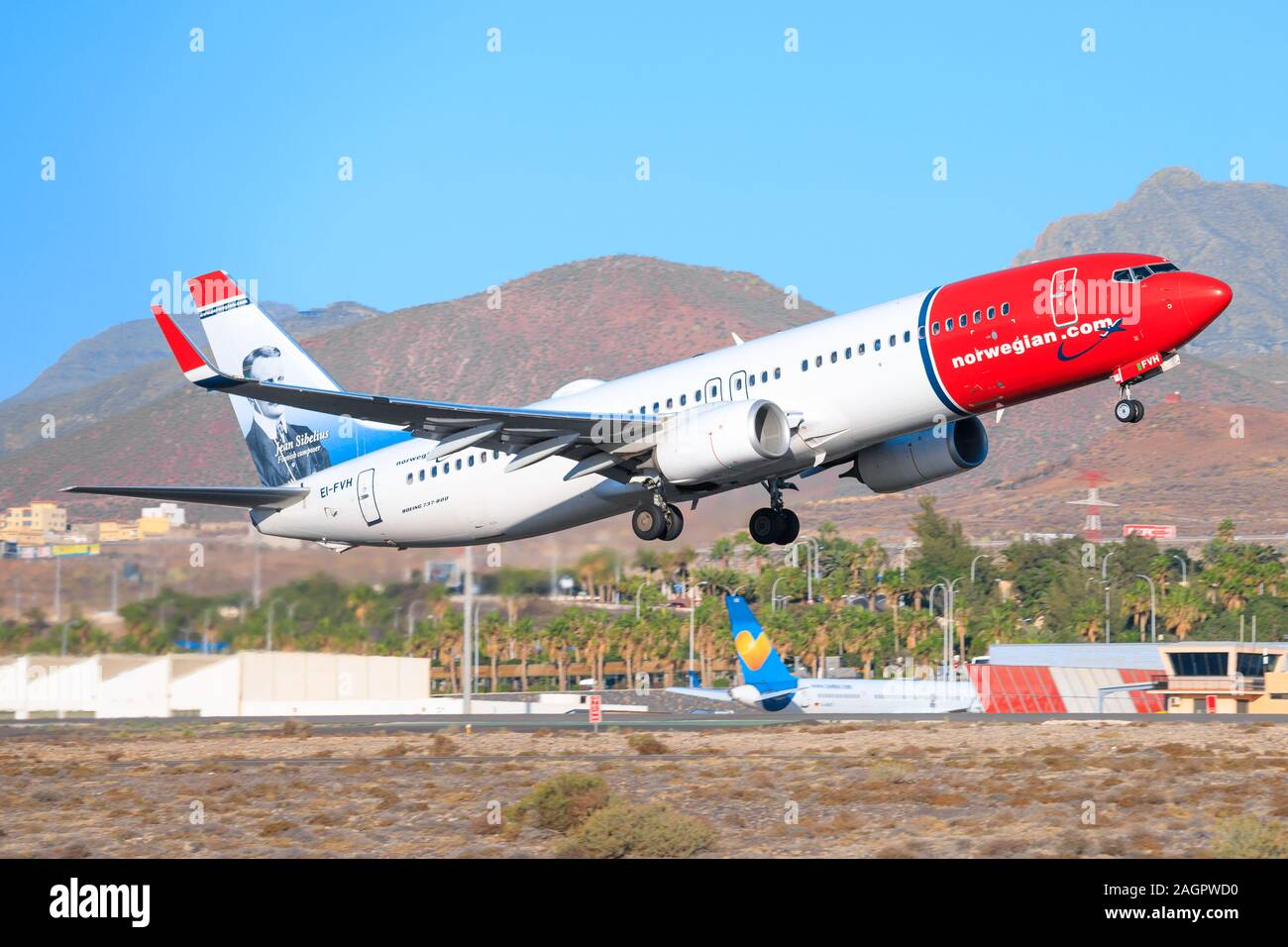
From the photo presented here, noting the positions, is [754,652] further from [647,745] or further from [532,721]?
[647,745]

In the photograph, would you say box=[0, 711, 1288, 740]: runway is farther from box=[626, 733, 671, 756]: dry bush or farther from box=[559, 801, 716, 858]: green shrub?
box=[559, 801, 716, 858]: green shrub

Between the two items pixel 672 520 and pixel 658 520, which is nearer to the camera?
pixel 658 520

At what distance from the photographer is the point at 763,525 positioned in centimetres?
3725

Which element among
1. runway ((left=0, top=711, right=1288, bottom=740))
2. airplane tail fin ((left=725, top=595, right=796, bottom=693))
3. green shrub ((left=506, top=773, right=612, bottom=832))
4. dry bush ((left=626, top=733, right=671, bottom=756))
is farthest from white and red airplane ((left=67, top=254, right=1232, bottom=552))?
airplane tail fin ((left=725, top=595, right=796, bottom=693))

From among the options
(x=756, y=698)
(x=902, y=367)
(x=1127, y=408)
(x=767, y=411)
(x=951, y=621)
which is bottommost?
(x=756, y=698)

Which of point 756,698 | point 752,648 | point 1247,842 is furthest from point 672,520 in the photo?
point 756,698

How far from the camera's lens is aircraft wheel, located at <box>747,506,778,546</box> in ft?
121

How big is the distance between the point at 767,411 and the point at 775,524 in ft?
19.2

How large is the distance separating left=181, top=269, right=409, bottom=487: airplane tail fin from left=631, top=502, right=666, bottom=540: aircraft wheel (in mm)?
10067

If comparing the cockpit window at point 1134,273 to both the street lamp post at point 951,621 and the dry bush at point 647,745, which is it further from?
the street lamp post at point 951,621

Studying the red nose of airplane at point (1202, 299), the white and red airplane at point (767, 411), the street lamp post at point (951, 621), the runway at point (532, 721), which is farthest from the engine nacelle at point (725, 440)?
the street lamp post at point (951, 621)

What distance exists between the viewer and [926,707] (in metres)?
79.2
